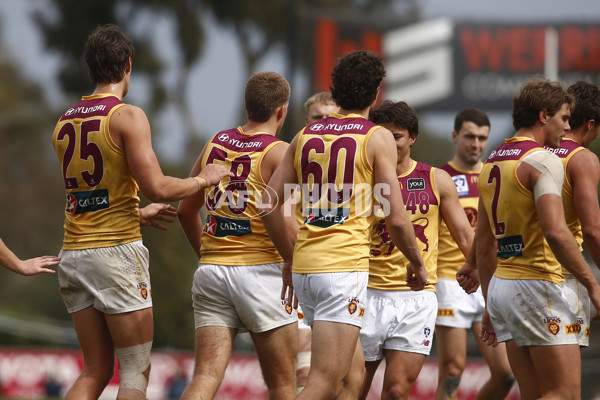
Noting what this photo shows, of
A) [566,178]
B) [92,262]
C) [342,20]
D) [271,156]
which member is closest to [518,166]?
[566,178]

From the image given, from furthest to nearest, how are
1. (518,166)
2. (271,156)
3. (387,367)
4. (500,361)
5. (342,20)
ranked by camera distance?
(342,20)
(500,361)
(387,367)
(271,156)
(518,166)

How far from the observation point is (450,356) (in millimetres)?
8414

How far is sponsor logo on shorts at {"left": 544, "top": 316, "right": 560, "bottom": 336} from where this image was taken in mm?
5879

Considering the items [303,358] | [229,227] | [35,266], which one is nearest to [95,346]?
[35,266]

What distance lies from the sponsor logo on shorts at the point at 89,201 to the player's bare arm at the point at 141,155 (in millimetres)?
328

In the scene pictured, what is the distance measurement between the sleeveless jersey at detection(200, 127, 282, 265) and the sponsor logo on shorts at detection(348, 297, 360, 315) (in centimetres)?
99

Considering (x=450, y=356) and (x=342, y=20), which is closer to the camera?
(x=450, y=356)

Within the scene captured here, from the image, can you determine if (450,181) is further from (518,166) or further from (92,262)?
(92,262)

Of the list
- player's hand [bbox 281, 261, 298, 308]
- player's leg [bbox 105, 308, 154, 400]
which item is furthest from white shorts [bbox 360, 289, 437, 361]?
player's leg [bbox 105, 308, 154, 400]

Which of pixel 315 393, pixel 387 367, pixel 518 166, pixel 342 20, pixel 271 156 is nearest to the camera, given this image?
pixel 315 393

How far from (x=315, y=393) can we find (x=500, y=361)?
10.7 feet

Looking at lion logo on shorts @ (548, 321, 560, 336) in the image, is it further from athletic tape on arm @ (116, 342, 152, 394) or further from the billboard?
the billboard

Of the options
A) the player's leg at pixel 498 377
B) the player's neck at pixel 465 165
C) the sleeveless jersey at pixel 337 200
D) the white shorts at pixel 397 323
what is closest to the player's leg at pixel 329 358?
the sleeveless jersey at pixel 337 200

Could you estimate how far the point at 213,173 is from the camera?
622 cm
